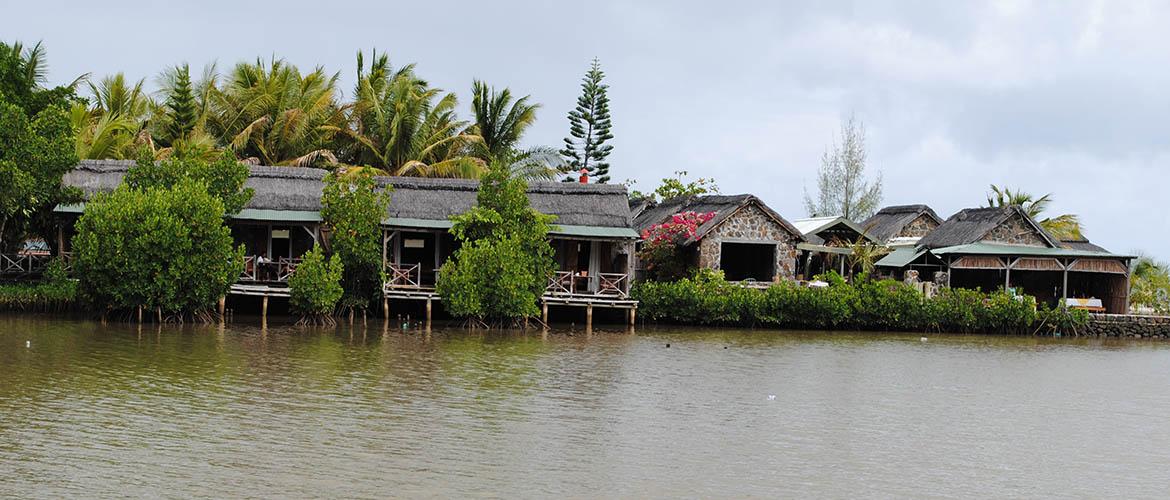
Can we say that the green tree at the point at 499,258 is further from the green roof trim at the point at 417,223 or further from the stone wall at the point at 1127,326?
the stone wall at the point at 1127,326

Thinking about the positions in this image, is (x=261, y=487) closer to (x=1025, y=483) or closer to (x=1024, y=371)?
(x=1025, y=483)

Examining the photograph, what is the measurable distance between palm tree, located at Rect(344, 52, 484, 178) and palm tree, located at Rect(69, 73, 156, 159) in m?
6.36

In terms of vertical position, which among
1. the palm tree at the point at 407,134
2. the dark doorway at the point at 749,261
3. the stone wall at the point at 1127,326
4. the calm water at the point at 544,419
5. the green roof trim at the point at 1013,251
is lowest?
the calm water at the point at 544,419

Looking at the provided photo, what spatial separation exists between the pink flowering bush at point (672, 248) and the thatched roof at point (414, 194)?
2626 millimetres

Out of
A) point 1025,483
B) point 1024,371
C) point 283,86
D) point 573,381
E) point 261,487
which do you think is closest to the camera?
point 261,487

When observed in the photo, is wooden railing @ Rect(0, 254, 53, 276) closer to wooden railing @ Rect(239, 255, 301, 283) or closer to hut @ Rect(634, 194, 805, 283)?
wooden railing @ Rect(239, 255, 301, 283)

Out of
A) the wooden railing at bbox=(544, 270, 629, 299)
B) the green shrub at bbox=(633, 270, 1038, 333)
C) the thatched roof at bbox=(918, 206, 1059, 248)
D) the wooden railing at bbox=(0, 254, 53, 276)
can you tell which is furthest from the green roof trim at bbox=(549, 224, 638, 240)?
the wooden railing at bbox=(0, 254, 53, 276)

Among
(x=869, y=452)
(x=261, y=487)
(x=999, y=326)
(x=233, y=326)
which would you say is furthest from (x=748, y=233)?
(x=261, y=487)

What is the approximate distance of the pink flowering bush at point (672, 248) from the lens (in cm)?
3155

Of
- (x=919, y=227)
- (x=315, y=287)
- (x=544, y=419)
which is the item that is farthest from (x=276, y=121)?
(x=544, y=419)

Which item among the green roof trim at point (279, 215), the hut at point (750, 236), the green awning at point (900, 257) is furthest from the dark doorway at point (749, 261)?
the green roof trim at point (279, 215)

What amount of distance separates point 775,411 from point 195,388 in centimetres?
777

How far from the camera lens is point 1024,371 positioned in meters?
21.8

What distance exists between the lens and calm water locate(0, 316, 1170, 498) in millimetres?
11422
